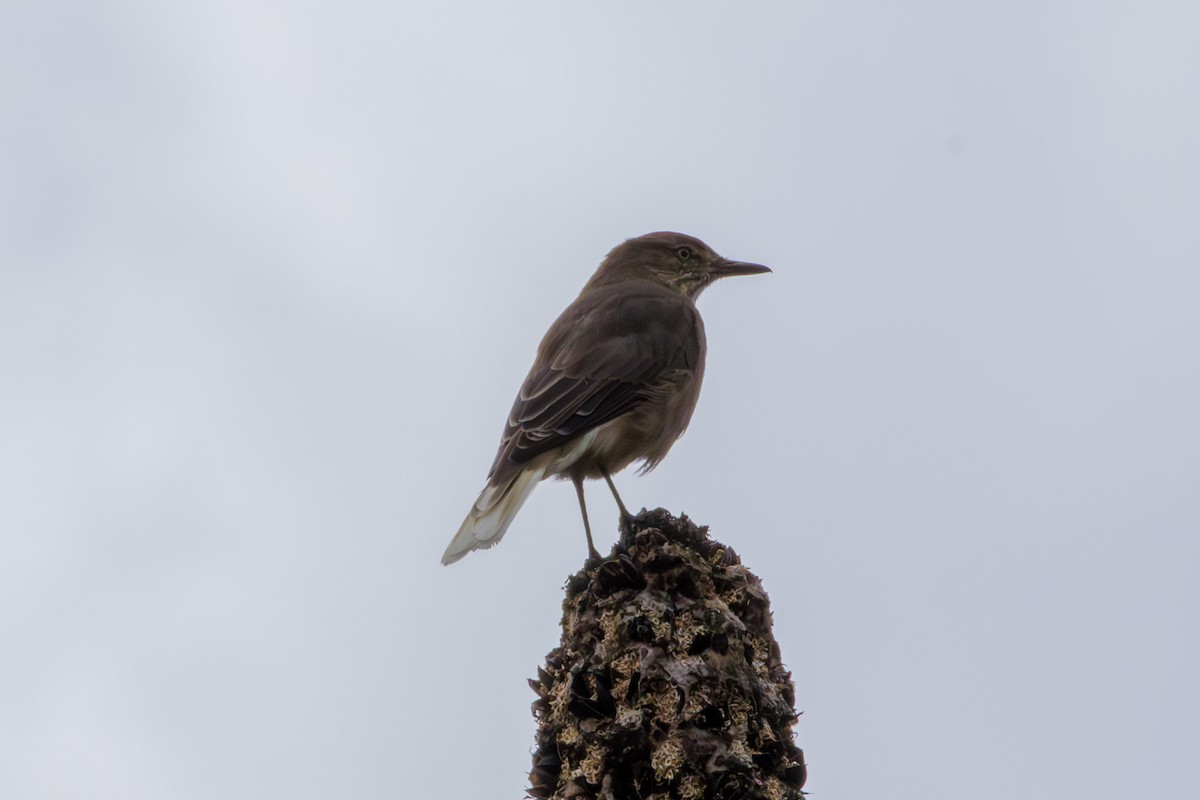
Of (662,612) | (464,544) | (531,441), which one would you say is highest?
(531,441)

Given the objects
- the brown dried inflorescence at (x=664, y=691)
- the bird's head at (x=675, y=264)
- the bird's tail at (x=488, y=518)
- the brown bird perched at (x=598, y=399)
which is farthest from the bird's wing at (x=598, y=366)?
the brown dried inflorescence at (x=664, y=691)

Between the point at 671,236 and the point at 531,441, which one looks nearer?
the point at 531,441

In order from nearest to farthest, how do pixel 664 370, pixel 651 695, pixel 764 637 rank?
pixel 651 695
pixel 764 637
pixel 664 370

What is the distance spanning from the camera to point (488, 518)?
7332mm

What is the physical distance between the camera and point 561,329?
876 centimetres

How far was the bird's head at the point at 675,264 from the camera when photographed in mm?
10211

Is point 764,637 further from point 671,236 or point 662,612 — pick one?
point 671,236

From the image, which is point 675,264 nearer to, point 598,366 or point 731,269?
point 731,269

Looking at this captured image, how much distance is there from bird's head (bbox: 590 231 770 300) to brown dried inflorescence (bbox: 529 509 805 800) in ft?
19.6

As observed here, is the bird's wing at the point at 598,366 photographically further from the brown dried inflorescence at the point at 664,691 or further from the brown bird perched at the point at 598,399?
the brown dried inflorescence at the point at 664,691

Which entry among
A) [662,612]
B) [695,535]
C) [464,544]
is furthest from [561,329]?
[662,612]

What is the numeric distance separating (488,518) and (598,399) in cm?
102

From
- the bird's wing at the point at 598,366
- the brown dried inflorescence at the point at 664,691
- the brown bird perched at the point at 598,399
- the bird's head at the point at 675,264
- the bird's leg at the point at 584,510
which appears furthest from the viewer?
the bird's head at the point at 675,264

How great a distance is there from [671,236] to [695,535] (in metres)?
5.88
